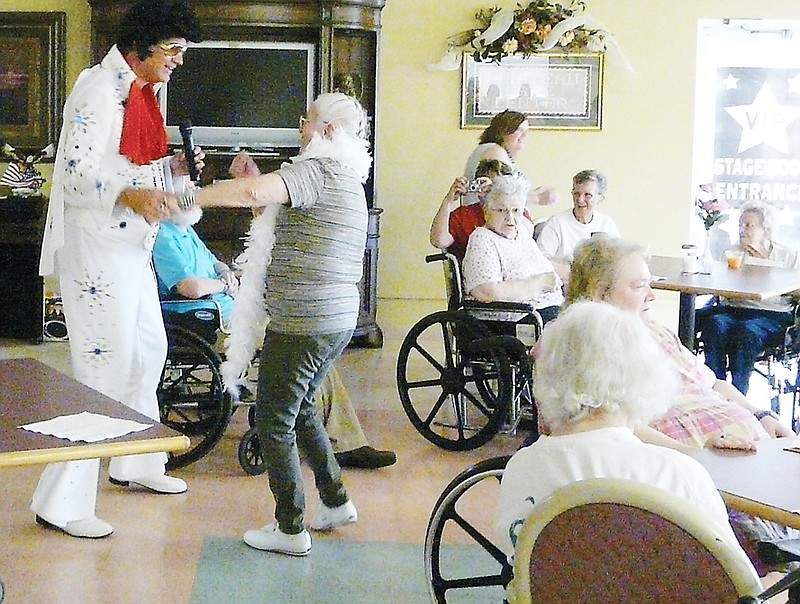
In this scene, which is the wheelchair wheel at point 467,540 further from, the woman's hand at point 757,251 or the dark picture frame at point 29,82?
the dark picture frame at point 29,82

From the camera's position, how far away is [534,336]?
169 inches

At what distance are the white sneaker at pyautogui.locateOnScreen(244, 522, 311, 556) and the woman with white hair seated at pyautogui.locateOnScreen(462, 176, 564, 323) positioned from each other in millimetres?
1361

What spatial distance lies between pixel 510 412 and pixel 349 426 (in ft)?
2.15

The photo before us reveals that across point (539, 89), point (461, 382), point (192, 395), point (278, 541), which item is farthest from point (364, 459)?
point (539, 89)

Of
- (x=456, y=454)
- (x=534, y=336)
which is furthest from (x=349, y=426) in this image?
(x=534, y=336)

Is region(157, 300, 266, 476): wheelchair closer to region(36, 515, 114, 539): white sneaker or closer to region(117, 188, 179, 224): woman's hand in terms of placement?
region(36, 515, 114, 539): white sneaker

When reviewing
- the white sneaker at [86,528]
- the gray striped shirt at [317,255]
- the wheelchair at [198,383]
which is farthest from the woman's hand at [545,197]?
the white sneaker at [86,528]

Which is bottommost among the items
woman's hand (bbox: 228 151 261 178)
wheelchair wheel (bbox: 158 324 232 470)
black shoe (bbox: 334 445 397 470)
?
black shoe (bbox: 334 445 397 470)

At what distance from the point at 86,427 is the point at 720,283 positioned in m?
3.07

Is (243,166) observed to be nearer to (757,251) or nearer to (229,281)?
(229,281)

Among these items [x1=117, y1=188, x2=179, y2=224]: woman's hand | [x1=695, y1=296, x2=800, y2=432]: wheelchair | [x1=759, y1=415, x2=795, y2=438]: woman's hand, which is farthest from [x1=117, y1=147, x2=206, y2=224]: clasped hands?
[x1=695, y1=296, x2=800, y2=432]: wheelchair

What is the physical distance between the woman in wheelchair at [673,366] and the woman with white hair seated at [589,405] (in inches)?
32.9

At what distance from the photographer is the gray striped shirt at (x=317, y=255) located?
9.87ft

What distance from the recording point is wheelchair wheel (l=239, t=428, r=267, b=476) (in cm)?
400
